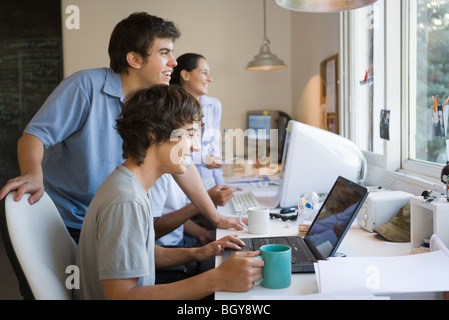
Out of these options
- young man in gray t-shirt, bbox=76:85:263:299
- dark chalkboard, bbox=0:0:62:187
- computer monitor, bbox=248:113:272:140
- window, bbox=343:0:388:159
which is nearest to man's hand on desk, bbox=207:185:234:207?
young man in gray t-shirt, bbox=76:85:263:299

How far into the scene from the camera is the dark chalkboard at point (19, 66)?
4.20 meters

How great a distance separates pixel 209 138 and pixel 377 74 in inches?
45.2

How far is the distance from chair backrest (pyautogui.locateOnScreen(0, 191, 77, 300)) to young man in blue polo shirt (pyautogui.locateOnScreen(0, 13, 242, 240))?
427 millimetres

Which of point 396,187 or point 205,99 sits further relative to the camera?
point 205,99

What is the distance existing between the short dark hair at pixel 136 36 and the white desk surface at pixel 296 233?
0.77 m

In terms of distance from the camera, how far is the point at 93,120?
1595 millimetres

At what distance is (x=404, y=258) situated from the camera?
1.11 meters

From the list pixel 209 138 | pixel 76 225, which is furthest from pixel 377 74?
pixel 76 225

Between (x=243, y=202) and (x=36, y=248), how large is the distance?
1.19m

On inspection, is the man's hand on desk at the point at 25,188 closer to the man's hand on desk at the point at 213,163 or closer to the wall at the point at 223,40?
the man's hand on desk at the point at 213,163

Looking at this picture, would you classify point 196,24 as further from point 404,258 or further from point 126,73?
point 404,258

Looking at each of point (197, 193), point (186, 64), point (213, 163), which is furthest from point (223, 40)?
point (197, 193)

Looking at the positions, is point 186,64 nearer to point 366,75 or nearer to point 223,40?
point 366,75

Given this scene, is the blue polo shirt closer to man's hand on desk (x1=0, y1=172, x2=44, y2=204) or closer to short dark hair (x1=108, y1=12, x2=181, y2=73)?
short dark hair (x1=108, y1=12, x2=181, y2=73)
